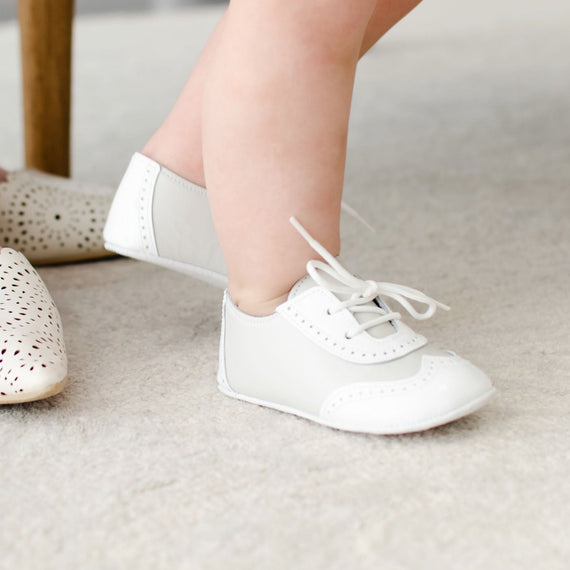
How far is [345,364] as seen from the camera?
50 centimetres

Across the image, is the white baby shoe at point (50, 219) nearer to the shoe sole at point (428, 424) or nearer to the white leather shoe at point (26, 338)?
the white leather shoe at point (26, 338)

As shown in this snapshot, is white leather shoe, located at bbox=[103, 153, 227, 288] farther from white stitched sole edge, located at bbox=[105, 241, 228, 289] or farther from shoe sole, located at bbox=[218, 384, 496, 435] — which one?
shoe sole, located at bbox=[218, 384, 496, 435]

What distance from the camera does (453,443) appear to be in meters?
0.46

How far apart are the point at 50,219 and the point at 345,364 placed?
0.43 meters

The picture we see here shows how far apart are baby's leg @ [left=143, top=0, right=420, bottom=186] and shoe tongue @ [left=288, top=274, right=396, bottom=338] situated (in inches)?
5.8

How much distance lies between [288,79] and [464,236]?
1.39ft

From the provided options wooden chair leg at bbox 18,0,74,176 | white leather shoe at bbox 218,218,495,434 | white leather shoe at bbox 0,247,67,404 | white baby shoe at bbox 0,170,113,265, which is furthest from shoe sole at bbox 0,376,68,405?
wooden chair leg at bbox 18,0,74,176

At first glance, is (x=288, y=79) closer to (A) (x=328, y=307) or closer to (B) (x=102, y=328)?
(A) (x=328, y=307)

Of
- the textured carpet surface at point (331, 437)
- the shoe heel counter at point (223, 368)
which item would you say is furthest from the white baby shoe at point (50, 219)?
the shoe heel counter at point (223, 368)

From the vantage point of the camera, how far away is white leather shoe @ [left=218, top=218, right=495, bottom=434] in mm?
471

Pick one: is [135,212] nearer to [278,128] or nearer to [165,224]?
[165,224]

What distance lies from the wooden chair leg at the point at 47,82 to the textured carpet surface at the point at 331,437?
5.8 inches

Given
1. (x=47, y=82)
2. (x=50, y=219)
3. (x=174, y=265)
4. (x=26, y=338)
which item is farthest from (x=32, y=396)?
(x=47, y=82)

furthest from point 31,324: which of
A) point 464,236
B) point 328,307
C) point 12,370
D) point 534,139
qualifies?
point 534,139
